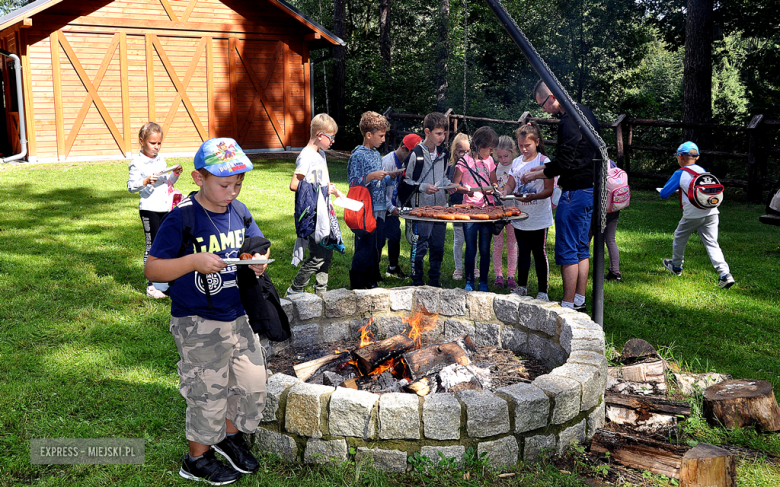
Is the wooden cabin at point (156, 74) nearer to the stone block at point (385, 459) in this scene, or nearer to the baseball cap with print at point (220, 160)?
the baseball cap with print at point (220, 160)

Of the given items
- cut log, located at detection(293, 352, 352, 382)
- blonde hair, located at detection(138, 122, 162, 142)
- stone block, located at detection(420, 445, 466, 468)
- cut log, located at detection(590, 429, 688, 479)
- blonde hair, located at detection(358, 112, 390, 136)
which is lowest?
cut log, located at detection(590, 429, 688, 479)

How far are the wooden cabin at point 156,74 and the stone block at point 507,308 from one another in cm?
1490

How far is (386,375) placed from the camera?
447 centimetres

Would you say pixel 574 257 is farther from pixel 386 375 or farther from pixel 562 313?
pixel 386 375

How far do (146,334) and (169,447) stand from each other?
2.08 m

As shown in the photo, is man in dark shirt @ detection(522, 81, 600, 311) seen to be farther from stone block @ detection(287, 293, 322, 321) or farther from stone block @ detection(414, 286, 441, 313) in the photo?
stone block @ detection(287, 293, 322, 321)

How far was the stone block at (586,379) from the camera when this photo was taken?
150 inches

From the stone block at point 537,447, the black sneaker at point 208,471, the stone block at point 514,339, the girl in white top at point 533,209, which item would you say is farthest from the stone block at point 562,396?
the girl in white top at point 533,209

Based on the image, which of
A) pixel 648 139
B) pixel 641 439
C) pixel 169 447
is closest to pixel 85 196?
pixel 169 447

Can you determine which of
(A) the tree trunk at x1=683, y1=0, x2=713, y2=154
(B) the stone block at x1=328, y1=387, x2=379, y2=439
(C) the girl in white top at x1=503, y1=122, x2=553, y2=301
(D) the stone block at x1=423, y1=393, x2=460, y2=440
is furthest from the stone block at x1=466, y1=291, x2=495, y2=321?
(A) the tree trunk at x1=683, y1=0, x2=713, y2=154

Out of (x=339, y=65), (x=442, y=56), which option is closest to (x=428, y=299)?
(x=442, y=56)

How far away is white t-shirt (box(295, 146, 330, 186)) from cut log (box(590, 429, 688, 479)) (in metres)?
3.16

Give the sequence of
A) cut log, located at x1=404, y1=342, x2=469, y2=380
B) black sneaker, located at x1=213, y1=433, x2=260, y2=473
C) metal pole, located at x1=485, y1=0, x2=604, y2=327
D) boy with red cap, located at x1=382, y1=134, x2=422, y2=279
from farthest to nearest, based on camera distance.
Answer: boy with red cap, located at x1=382, y1=134, x2=422, y2=279 → cut log, located at x1=404, y1=342, x2=469, y2=380 → metal pole, located at x1=485, y1=0, x2=604, y2=327 → black sneaker, located at x1=213, y1=433, x2=260, y2=473

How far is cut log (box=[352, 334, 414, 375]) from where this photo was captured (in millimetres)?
4484
